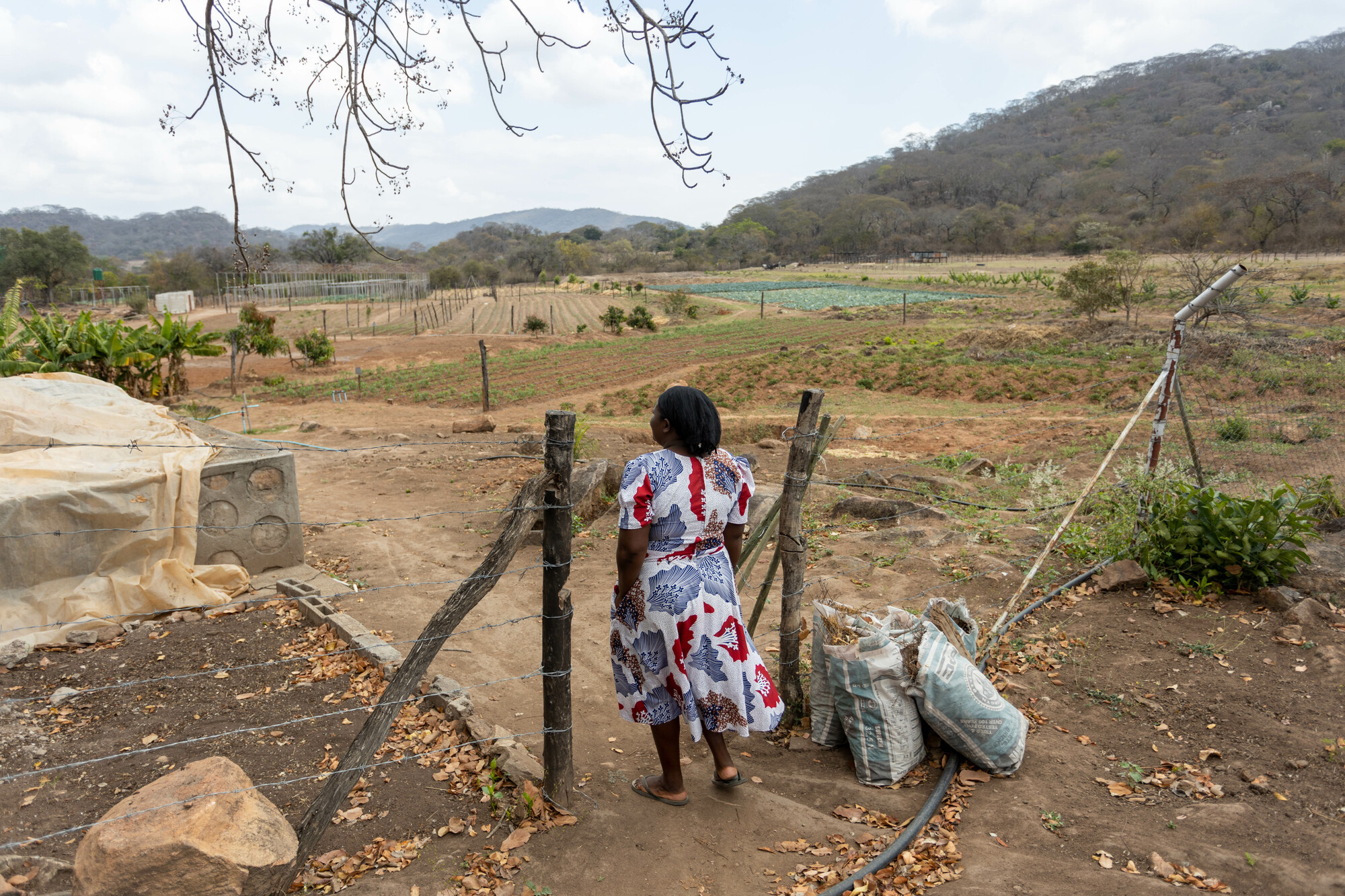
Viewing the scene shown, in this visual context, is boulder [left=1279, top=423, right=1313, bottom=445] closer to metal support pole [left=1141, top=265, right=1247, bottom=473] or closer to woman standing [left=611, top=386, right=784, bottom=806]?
metal support pole [left=1141, top=265, right=1247, bottom=473]

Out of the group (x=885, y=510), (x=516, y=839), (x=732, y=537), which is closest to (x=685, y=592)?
(x=732, y=537)

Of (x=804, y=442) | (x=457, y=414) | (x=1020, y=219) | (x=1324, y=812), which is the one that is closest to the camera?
(x=1324, y=812)

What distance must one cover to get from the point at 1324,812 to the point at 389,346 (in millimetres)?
29515

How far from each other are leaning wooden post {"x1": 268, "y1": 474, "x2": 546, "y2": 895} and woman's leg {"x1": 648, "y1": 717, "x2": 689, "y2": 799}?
0.91m

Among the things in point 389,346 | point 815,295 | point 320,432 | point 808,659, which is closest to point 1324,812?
point 808,659

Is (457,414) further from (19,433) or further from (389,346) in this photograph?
(389,346)

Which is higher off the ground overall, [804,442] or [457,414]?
[804,442]

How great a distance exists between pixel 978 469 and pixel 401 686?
28.1 feet

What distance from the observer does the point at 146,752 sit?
3.58 m

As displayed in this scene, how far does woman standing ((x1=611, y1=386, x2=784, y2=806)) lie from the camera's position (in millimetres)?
2754

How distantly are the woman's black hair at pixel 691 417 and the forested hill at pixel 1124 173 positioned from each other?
62.4m

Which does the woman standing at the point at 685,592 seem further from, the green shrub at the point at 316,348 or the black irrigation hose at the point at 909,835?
the green shrub at the point at 316,348

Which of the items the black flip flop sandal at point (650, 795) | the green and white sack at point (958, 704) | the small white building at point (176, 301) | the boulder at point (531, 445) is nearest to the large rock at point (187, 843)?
the black flip flop sandal at point (650, 795)

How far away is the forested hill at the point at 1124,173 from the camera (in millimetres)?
59188
